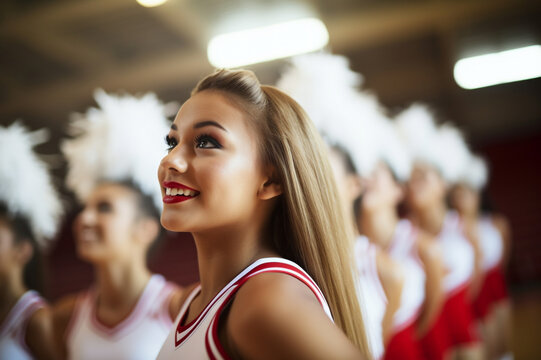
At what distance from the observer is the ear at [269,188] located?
1.07 meters

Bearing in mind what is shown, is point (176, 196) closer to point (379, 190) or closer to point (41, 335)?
point (41, 335)

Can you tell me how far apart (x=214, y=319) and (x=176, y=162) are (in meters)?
0.32

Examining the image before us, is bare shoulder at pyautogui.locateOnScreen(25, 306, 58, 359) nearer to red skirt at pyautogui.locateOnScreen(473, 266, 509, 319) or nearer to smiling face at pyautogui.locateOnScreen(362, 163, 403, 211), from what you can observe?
smiling face at pyautogui.locateOnScreen(362, 163, 403, 211)

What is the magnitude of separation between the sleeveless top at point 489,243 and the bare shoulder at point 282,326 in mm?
4264

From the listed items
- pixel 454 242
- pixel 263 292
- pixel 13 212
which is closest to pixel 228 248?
pixel 263 292

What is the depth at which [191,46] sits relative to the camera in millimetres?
3717

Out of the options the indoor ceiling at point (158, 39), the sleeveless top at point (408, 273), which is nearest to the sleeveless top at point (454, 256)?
the sleeveless top at point (408, 273)

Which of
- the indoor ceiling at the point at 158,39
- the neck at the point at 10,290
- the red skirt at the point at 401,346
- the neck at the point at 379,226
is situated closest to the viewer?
the neck at the point at 10,290

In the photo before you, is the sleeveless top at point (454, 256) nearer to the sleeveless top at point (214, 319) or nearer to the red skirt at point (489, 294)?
the red skirt at point (489, 294)

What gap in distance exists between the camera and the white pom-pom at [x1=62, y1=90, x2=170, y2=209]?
173 centimetres

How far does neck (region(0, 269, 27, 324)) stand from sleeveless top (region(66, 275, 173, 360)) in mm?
237

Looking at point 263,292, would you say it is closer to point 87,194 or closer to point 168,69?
point 87,194

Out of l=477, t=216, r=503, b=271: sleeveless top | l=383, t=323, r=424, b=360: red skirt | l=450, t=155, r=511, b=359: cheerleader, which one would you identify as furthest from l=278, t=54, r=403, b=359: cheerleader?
l=477, t=216, r=503, b=271: sleeveless top

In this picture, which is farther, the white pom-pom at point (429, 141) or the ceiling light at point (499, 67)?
the ceiling light at point (499, 67)
